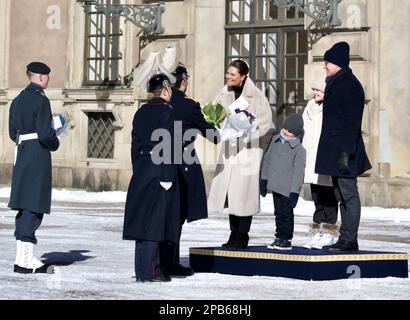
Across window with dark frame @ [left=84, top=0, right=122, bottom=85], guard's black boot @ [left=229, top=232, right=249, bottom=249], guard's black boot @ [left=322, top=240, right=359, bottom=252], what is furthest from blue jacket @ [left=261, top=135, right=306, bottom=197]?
window with dark frame @ [left=84, top=0, right=122, bottom=85]

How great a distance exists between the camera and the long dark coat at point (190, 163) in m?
12.1

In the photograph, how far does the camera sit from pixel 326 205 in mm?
12852

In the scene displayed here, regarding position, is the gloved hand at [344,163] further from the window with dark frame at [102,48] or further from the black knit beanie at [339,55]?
the window with dark frame at [102,48]

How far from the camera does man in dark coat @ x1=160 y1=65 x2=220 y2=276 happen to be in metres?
12.1

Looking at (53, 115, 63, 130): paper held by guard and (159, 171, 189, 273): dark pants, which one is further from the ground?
(53, 115, 63, 130): paper held by guard

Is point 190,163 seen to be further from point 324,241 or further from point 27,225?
point 27,225

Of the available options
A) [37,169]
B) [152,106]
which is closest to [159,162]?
[152,106]

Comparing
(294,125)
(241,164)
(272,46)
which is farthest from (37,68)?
(272,46)

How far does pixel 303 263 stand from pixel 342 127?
4.06 feet

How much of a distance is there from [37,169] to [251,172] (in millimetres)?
1933

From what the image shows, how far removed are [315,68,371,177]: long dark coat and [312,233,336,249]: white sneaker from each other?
75 cm

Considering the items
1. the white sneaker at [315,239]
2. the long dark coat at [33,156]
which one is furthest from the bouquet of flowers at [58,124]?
the white sneaker at [315,239]

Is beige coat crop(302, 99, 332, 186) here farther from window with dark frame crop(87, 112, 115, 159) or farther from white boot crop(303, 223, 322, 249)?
window with dark frame crop(87, 112, 115, 159)
